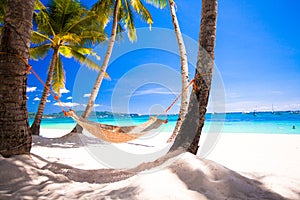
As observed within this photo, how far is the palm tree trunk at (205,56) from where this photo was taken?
189cm

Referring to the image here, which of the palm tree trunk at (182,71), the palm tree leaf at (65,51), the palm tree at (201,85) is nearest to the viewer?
the palm tree at (201,85)

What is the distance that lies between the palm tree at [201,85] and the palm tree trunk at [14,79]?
144 centimetres

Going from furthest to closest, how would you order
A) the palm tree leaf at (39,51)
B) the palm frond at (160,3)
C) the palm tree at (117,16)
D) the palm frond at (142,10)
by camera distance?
the palm tree leaf at (39,51)
the palm frond at (142,10)
the palm frond at (160,3)
the palm tree at (117,16)

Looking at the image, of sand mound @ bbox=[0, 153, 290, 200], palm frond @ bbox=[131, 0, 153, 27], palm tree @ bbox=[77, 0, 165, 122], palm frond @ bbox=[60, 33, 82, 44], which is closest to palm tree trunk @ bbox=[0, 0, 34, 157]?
sand mound @ bbox=[0, 153, 290, 200]

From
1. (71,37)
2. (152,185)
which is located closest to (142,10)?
(71,37)

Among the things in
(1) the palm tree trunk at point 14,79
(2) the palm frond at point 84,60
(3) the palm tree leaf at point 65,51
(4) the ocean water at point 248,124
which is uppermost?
(3) the palm tree leaf at point 65,51

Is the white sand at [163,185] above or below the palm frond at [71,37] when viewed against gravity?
below

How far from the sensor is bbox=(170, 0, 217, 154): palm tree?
6.02 ft

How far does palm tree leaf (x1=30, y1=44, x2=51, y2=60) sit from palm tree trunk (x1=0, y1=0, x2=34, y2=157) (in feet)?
18.4

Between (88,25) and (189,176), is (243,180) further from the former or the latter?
(88,25)

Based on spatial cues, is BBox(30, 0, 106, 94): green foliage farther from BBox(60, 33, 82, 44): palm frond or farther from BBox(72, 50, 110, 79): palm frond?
BBox(72, 50, 110, 79): palm frond

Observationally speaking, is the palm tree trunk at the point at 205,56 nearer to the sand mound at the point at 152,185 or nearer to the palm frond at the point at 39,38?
the sand mound at the point at 152,185

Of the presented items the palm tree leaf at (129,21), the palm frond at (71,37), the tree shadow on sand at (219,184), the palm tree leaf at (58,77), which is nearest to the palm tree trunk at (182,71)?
the palm tree leaf at (129,21)

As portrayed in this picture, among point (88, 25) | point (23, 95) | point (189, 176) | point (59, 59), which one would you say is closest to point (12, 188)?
point (23, 95)
